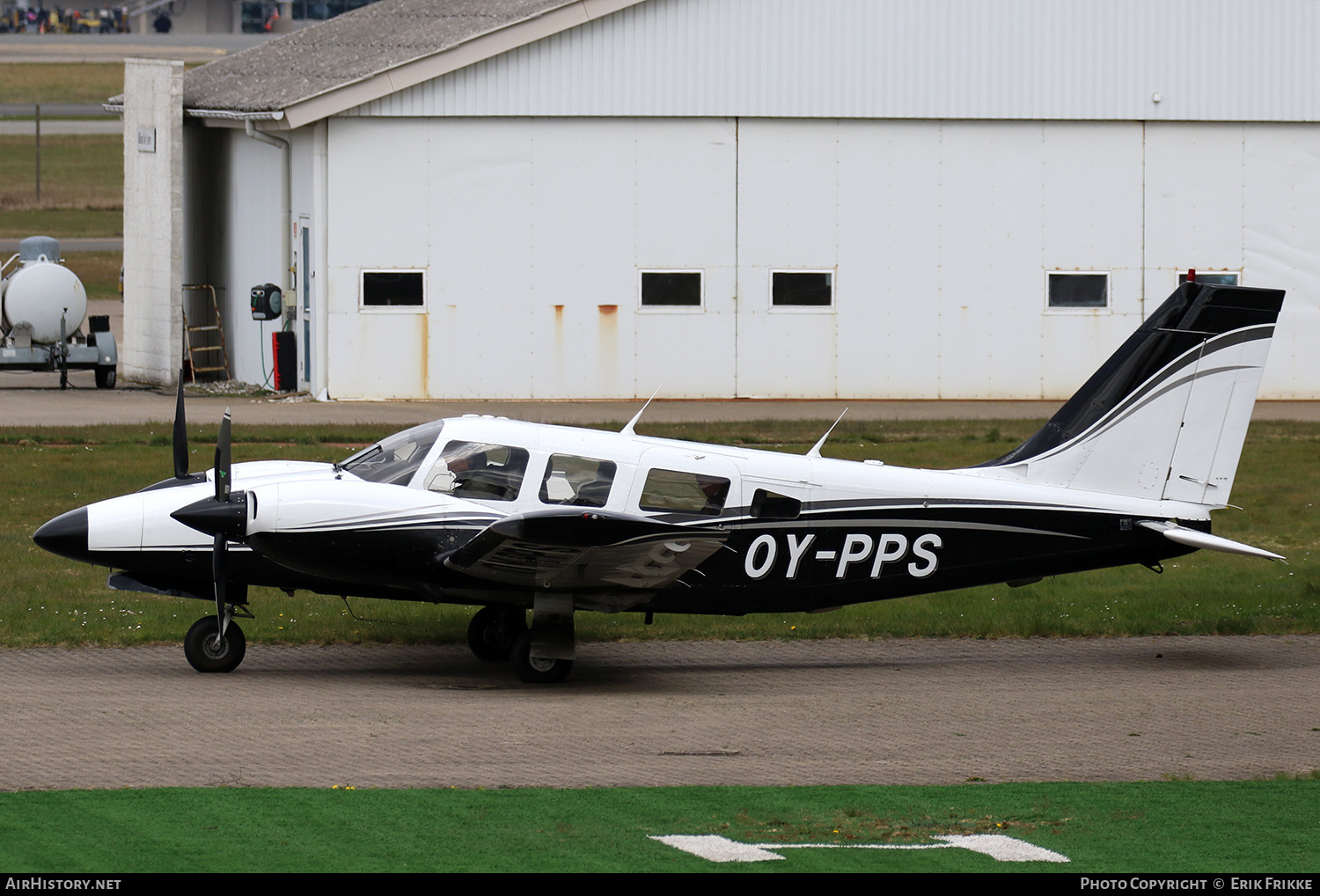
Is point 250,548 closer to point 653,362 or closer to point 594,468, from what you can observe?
point 594,468

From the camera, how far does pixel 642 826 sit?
9492mm

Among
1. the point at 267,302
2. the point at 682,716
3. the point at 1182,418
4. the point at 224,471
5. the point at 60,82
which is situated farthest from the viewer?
the point at 60,82

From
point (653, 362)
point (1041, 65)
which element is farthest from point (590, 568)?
point (1041, 65)

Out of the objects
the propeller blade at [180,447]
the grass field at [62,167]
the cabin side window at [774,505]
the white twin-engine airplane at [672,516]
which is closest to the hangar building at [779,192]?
the propeller blade at [180,447]

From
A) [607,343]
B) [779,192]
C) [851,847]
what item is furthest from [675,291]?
[851,847]

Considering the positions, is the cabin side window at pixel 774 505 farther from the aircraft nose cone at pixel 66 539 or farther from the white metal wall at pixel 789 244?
the white metal wall at pixel 789 244

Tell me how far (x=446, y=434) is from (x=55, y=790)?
14.3 ft

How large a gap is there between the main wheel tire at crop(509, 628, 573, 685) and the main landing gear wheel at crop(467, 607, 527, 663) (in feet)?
2.87

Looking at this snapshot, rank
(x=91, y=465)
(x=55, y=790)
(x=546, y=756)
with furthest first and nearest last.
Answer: (x=91, y=465)
(x=546, y=756)
(x=55, y=790)

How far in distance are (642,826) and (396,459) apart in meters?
4.79

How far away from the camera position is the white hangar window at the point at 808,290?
99.6ft

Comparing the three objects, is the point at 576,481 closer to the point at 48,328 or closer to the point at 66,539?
the point at 66,539

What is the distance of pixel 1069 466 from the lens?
562 inches

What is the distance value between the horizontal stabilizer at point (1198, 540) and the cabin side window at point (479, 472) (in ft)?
16.4
